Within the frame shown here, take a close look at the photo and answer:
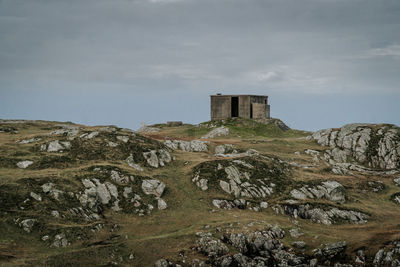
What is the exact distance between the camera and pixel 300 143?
97.6 metres

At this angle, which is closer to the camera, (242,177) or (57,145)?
(242,177)

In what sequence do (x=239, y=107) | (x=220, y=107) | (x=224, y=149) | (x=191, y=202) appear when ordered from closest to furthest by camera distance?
(x=191, y=202) < (x=224, y=149) < (x=239, y=107) < (x=220, y=107)

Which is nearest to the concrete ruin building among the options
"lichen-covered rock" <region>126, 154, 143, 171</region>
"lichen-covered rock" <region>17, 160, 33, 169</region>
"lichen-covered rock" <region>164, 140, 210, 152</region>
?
"lichen-covered rock" <region>164, 140, 210, 152</region>

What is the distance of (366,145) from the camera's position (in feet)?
298

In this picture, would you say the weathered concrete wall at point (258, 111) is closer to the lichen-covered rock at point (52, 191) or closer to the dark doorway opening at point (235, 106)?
the dark doorway opening at point (235, 106)

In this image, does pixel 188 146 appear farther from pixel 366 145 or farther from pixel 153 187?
pixel 366 145

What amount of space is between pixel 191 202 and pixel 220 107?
6639 centimetres

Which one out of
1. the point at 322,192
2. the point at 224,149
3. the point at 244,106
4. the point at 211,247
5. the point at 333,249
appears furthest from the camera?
the point at 244,106

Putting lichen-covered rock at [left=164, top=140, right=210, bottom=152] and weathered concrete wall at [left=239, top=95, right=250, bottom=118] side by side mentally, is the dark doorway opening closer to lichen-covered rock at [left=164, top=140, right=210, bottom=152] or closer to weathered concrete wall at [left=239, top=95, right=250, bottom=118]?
weathered concrete wall at [left=239, top=95, right=250, bottom=118]

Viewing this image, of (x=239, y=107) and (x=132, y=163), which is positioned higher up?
(x=239, y=107)

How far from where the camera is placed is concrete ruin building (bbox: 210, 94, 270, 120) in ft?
394

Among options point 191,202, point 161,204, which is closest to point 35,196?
point 161,204

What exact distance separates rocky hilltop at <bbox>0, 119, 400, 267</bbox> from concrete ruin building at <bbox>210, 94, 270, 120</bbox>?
3161cm

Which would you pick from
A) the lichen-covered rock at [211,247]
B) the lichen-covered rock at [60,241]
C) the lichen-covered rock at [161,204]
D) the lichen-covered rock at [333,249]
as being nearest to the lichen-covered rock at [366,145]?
Result: the lichen-covered rock at [333,249]
